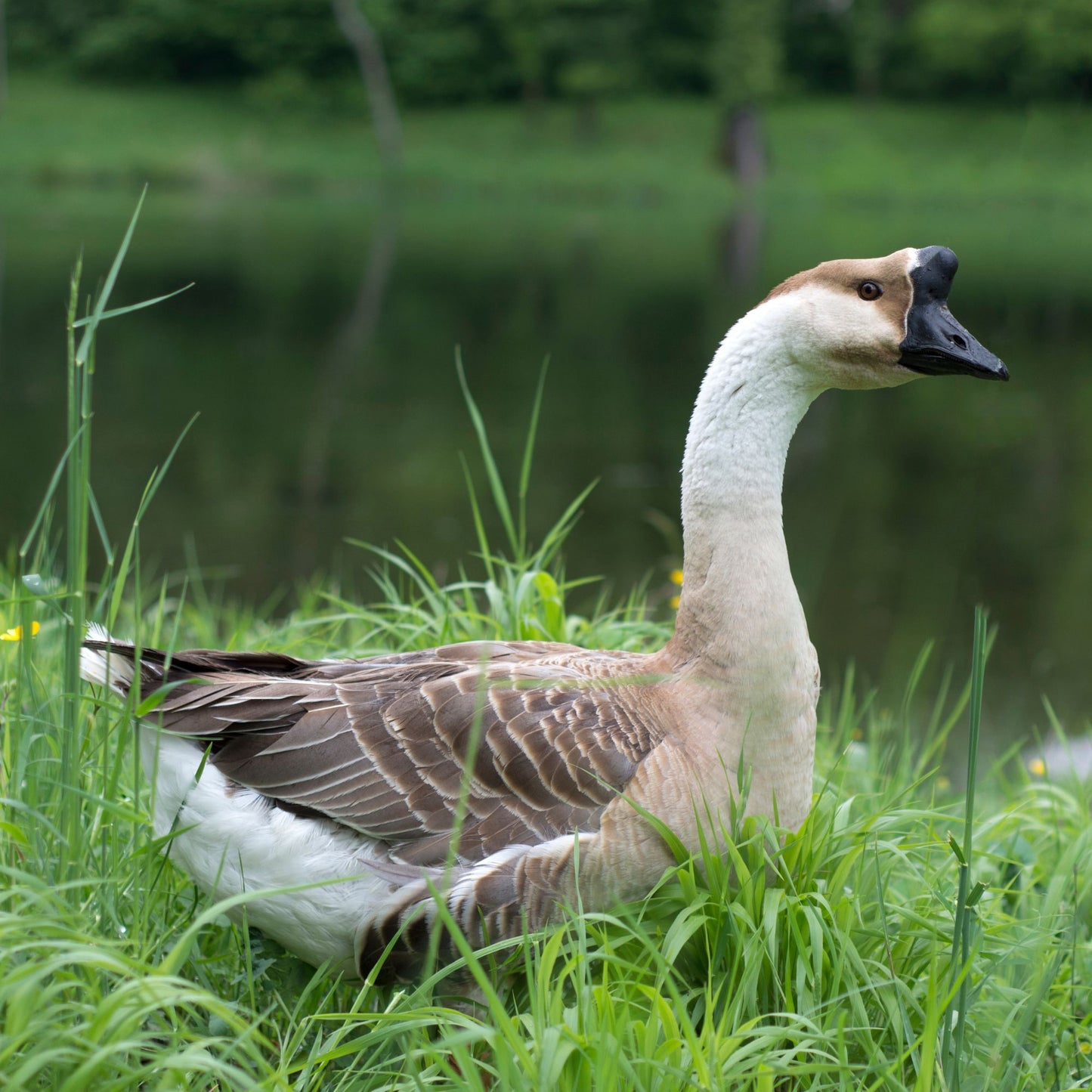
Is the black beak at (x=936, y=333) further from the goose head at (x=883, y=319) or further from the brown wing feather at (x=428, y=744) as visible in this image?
the brown wing feather at (x=428, y=744)

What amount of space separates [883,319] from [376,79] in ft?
157

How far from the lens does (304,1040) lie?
271 centimetres

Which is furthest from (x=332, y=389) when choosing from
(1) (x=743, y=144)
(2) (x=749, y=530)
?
(1) (x=743, y=144)

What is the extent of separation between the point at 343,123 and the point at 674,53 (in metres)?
14.5

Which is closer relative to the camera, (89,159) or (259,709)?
(259,709)

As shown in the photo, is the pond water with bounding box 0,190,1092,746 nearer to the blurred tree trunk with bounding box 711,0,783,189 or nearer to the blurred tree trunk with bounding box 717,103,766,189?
the blurred tree trunk with bounding box 717,103,766,189

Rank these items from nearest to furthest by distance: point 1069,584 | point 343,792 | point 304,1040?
→ point 304,1040
point 343,792
point 1069,584

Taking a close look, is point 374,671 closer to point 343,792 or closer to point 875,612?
point 343,792

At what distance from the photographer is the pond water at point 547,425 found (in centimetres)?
946

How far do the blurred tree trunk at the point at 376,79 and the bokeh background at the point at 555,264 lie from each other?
0.19 meters

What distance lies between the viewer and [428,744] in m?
2.92

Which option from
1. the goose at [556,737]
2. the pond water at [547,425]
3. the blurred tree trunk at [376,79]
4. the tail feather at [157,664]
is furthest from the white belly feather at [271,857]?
the blurred tree trunk at [376,79]

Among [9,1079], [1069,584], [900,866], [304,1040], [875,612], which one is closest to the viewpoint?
[9,1079]

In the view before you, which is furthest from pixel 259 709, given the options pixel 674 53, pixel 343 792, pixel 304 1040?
pixel 674 53
